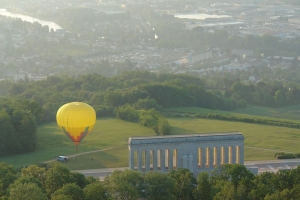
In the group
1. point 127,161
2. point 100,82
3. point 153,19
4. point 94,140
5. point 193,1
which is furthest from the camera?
point 193,1

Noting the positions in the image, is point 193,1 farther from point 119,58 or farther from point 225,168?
point 225,168

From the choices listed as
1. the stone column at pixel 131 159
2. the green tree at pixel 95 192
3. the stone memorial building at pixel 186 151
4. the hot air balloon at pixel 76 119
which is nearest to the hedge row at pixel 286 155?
the stone memorial building at pixel 186 151

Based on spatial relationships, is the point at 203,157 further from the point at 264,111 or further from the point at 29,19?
the point at 29,19

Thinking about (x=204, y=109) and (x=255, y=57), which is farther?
(x=255, y=57)

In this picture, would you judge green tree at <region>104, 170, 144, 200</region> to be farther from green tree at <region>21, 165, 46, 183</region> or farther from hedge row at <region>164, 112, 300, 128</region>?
hedge row at <region>164, 112, 300, 128</region>

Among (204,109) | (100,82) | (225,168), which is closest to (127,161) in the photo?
(225,168)

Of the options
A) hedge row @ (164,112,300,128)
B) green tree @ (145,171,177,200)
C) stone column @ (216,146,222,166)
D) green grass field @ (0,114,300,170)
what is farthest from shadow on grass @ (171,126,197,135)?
green tree @ (145,171,177,200)

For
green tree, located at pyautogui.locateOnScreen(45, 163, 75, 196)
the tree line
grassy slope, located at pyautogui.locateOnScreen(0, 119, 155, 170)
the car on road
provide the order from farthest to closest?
the tree line < grassy slope, located at pyautogui.locateOnScreen(0, 119, 155, 170) < the car on road < green tree, located at pyautogui.locateOnScreen(45, 163, 75, 196)
